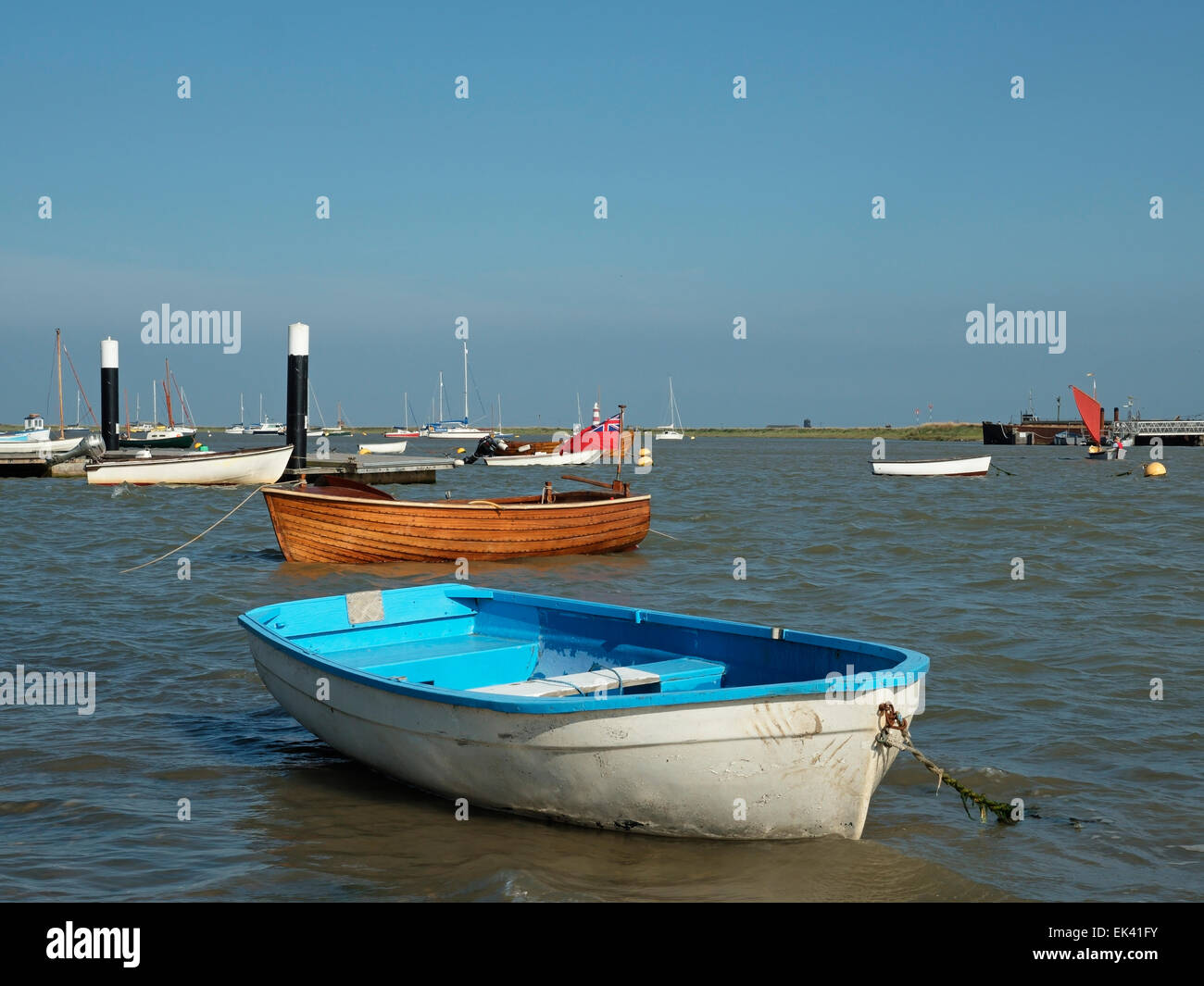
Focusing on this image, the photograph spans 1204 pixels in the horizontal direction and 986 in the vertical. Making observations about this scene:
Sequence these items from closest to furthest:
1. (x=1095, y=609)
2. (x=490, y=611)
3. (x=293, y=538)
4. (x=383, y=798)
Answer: (x=383, y=798)
(x=490, y=611)
(x=1095, y=609)
(x=293, y=538)

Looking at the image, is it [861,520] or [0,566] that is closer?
[0,566]

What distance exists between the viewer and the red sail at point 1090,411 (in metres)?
82.2

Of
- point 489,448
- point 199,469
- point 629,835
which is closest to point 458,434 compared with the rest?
point 489,448

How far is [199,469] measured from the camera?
3691cm

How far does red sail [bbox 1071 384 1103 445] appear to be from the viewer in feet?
270

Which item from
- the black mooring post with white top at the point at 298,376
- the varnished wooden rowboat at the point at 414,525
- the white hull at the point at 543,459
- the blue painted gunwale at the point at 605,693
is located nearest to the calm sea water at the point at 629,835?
the varnished wooden rowboat at the point at 414,525

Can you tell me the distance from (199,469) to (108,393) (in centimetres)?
809

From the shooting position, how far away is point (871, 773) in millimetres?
5949

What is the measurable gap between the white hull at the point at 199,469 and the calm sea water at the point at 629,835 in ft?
51.4

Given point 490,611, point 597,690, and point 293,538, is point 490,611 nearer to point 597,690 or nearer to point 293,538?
point 597,690

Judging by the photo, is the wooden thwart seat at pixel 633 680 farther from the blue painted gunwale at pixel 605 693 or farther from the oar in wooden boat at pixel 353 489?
the oar in wooden boat at pixel 353 489
